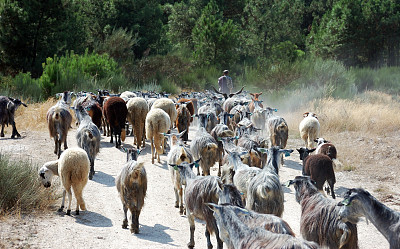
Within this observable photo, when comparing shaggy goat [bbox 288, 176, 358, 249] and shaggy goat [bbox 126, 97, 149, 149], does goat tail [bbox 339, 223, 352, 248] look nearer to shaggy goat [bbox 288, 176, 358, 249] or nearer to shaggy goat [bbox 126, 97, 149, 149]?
shaggy goat [bbox 288, 176, 358, 249]

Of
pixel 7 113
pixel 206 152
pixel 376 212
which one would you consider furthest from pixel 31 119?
pixel 376 212

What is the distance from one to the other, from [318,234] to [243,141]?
4487mm

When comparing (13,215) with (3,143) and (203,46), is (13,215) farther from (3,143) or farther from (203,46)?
(203,46)

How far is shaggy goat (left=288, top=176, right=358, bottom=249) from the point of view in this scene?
6.00 metres

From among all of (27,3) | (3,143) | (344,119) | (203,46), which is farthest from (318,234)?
(203,46)

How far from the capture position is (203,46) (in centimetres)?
3481

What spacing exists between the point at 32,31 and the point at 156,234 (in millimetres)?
23369

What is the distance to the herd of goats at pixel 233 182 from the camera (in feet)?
16.5

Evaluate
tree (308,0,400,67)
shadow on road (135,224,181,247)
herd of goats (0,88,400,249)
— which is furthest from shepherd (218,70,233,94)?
tree (308,0,400,67)

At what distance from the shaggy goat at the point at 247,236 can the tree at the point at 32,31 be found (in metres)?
25.8

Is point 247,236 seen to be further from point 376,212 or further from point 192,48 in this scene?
point 192,48

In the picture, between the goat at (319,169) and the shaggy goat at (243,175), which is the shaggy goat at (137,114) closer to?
Result: the goat at (319,169)

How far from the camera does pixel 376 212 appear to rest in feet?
17.5

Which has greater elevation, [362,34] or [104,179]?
[362,34]
